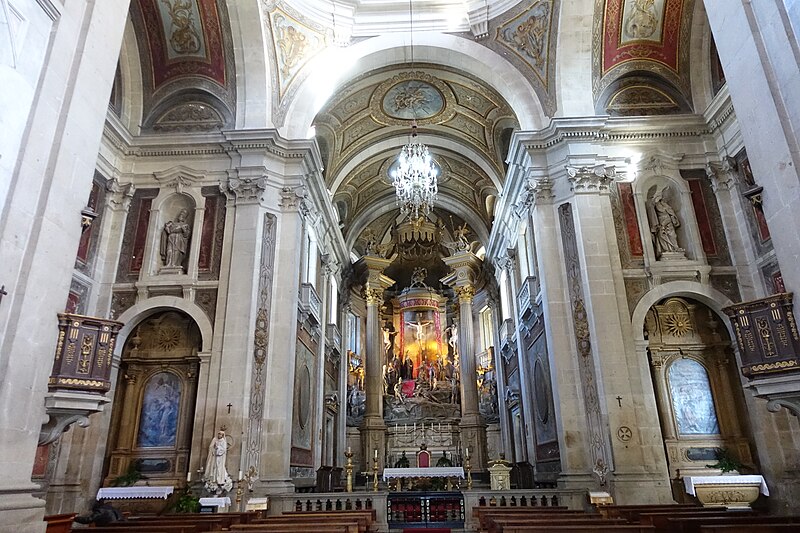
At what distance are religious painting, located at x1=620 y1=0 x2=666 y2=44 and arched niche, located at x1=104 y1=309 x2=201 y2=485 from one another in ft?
37.9

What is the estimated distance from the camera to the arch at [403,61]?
1305 cm

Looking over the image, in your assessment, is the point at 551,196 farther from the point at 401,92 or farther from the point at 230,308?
the point at 230,308

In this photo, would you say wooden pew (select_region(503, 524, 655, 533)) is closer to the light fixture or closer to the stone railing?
the light fixture

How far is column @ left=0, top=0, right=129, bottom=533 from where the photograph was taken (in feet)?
16.0

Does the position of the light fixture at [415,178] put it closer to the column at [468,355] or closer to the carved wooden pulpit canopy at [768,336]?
the carved wooden pulpit canopy at [768,336]

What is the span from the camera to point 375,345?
20.6 meters

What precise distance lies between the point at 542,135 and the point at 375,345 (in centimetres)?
1095

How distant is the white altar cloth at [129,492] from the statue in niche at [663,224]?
1075 cm

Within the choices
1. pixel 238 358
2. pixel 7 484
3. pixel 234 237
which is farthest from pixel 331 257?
pixel 7 484

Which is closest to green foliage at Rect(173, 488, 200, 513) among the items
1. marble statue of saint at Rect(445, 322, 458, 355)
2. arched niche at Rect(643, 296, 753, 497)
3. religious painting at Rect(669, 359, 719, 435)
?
arched niche at Rect(643, 296, 753, 497)

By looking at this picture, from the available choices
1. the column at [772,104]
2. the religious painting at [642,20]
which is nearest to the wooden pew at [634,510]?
the column at [772,104]

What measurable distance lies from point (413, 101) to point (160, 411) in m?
10.8

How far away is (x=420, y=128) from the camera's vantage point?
57.5ft

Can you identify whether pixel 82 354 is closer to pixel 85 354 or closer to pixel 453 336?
pixel 85 354
